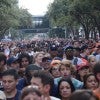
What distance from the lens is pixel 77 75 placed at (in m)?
9.16

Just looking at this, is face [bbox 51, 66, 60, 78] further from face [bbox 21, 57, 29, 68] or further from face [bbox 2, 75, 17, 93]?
face [bbox 2, 75, 17, 93]

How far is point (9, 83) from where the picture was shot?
6.75 metres

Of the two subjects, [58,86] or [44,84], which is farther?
[58,86]

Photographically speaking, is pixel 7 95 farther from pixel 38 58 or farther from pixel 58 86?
pixel 38 58

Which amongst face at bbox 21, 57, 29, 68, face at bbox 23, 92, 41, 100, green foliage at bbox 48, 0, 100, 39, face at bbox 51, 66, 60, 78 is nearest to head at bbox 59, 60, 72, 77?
face at bbox 51, 66, 60, 78

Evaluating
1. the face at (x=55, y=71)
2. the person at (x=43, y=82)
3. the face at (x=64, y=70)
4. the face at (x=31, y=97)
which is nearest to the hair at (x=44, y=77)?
the person at (x=43, y=82)

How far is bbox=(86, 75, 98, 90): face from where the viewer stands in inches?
284

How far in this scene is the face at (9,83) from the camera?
6.68 metres

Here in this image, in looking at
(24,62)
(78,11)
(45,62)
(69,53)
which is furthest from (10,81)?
(78,11)

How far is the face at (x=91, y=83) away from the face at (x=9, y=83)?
117 cm

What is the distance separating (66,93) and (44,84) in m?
0.72

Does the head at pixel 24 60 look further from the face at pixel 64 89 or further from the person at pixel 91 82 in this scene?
the face at pixel 64 89

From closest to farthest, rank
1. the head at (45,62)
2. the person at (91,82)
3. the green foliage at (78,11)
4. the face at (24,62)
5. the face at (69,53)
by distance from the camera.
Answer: the person at (91,82) < the face at (24,62) < the head at (45,62) < the face at (69,53) < the green foliage at (78,11)

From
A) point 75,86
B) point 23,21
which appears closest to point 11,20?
point 23,21
